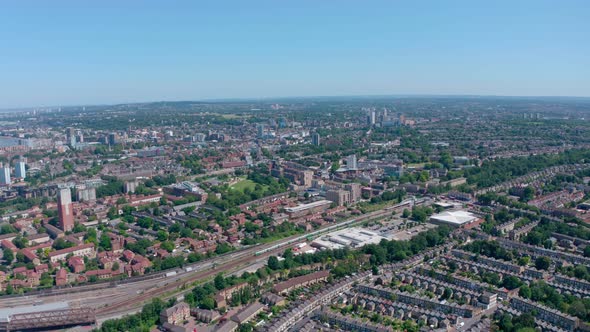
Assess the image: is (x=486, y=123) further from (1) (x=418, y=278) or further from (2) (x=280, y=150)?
(1) (x=418, y=278)

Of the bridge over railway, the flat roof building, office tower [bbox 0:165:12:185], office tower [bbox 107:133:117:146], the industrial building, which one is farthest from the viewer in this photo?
office tower [bbox 107:133:117:146]

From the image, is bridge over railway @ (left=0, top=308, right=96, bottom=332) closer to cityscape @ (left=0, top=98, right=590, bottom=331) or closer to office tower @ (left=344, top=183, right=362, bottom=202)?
A: cityscape @ (left=0, top=98, right=590, bottom=331)

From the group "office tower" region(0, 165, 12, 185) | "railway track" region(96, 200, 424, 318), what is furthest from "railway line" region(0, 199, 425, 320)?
"office tower" region(0, 165, 12, 185)

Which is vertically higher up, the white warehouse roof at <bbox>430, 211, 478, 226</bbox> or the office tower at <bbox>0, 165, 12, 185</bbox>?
the office tower at <bbox>0, 165, 12, 185</bbox>

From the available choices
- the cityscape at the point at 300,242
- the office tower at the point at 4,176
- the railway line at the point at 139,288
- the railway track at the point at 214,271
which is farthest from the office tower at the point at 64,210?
the office tower at the point at 4,176

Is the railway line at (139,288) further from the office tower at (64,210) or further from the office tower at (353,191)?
the office tower at (353,191)

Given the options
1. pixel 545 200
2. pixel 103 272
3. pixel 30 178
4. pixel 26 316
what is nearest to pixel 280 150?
pixel 30 178

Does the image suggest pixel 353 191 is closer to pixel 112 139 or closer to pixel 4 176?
pixel 4 176

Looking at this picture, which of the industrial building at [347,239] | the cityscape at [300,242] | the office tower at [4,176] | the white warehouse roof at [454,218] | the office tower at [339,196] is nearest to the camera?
the cityscape at [300,242]
